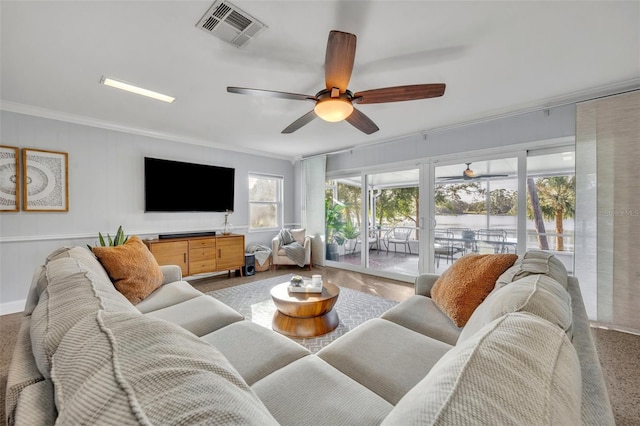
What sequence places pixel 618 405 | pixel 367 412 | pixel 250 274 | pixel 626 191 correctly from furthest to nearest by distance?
pixel 250 274
pixel 626 191
pixel 618 405
pixel 367 412

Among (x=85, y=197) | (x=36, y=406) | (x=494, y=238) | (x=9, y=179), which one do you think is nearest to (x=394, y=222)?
(x=494, y=238)

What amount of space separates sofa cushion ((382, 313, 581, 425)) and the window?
495cm

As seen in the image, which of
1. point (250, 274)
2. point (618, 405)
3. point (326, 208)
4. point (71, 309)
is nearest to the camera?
point (71, 309)

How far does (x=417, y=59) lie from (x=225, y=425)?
246 cm

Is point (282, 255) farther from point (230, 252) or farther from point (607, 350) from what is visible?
point (607, 350)

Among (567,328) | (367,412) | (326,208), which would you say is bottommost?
(367,412)

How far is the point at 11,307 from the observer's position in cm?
298

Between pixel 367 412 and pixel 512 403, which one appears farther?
pixel 367 412

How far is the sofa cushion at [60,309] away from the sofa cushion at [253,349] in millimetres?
543

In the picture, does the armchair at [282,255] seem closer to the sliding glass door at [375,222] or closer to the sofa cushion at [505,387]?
the sliding glass door at [375,222]

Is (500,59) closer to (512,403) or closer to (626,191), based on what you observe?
(626,191)

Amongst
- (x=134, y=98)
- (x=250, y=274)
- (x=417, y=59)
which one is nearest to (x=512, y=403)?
(x=417, y=59)

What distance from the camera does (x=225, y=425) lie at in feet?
1.34

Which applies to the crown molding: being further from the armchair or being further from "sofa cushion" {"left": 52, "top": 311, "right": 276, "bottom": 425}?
"sofa cushion" {"left": 52, "top": 311, "right": 276, "bottom": 425}
